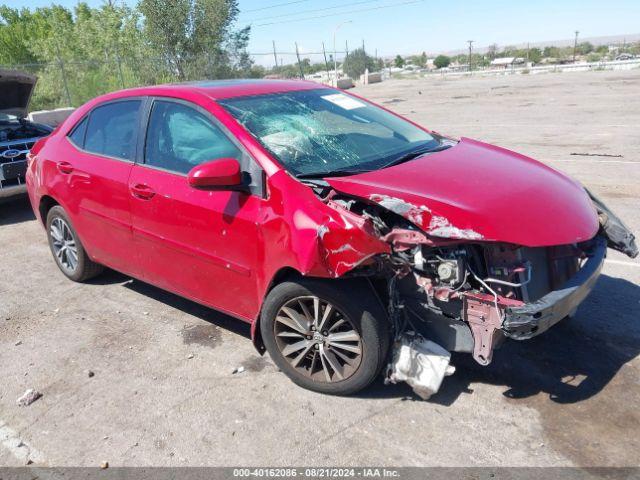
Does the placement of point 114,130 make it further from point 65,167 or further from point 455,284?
point 455,284

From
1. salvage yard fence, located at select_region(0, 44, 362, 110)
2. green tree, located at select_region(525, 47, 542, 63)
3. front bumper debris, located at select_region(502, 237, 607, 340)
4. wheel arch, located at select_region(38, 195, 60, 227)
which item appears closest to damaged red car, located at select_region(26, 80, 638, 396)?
front bumper debris, located at select_region(502, 237, 607, 340)

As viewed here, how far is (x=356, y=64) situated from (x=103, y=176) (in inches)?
2262

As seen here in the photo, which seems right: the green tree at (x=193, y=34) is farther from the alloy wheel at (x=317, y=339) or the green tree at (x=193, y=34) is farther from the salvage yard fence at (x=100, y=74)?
the alloy wheel at (x=317, y=339)

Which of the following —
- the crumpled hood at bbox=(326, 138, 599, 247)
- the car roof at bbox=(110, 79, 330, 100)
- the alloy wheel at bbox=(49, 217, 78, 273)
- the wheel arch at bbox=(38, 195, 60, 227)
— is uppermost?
the car roof at bbox=(110, 79, 330, 100)

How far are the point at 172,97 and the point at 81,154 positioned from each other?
3.99 ft

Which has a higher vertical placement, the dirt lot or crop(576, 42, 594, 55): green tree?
the dirt lot

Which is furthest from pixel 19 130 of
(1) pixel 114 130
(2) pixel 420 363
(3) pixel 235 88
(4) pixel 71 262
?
(2) pixel 420 363

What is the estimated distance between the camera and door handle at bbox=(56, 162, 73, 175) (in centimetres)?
479

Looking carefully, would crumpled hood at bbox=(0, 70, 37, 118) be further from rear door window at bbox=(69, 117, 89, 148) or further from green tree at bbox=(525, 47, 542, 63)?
green tree at bbox=(525, 47, 542, 63)

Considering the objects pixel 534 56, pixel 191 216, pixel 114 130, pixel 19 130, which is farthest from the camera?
pixel 534 56

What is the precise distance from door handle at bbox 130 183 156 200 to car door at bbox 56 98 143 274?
0.10 m

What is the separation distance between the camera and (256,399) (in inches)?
134

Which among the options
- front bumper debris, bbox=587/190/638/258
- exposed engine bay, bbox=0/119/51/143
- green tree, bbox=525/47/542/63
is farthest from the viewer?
green tree, bbox=525/47/542/63

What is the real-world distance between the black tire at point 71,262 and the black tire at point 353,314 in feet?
8.19
